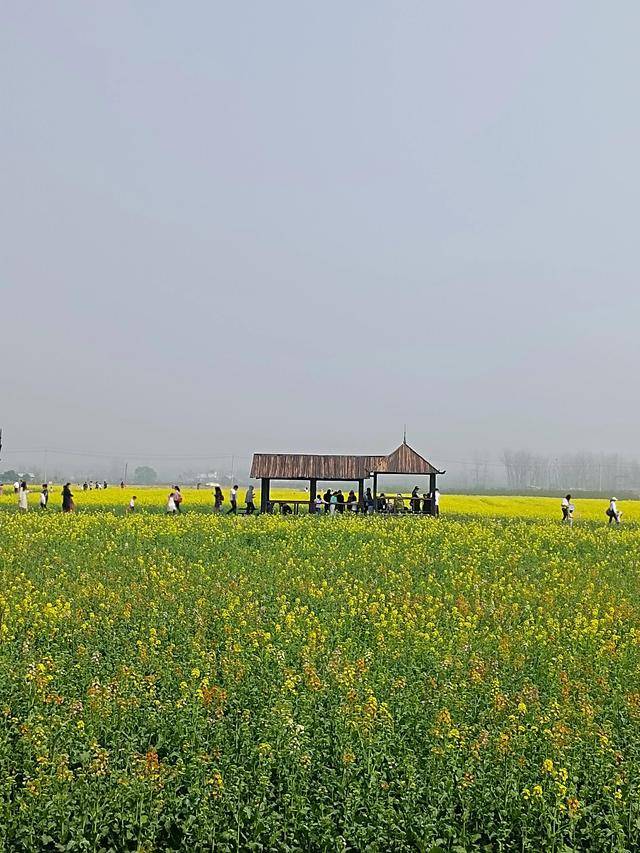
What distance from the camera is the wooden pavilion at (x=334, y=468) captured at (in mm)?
42531

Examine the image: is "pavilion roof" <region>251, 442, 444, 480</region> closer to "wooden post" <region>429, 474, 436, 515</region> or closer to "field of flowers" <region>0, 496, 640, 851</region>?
"wooden post" <region>429, 474, 436, 515</region>

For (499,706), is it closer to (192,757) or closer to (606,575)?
(192,757)

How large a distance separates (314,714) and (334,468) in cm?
3488

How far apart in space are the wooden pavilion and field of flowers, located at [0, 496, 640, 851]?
25.7 metres

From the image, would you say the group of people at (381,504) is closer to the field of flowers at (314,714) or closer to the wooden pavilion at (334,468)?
the wooden pavilion at (334,468)

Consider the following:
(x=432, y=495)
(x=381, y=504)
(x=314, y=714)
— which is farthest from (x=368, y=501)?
(x=314, y=714)

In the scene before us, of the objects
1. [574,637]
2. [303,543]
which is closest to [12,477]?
[303,543]

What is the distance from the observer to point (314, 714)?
27.0 feet

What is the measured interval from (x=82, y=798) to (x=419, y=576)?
1215cm

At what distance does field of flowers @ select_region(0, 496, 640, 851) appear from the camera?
6.38 meters

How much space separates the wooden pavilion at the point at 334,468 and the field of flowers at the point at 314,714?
25.7 m

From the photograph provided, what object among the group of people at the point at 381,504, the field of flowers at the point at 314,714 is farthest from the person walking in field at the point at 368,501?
the field of flowers at the point at 314,714

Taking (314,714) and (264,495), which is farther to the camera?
(264,495)

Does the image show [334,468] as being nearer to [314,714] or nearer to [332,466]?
[332,466]
